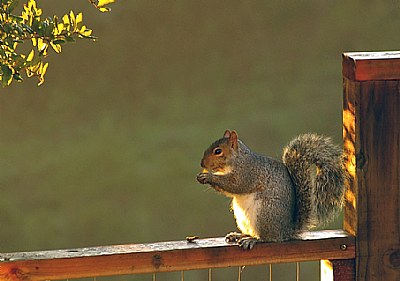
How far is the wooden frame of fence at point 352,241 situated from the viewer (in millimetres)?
2043

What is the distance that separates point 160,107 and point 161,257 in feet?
11.5

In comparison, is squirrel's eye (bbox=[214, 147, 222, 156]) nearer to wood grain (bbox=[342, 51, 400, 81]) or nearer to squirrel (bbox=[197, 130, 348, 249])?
squirrel (bbox=[197, 130, 348, 249])

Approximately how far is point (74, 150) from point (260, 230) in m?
3.41

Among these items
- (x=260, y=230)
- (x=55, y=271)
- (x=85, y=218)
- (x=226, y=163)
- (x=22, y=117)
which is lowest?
(x=55, y=271)

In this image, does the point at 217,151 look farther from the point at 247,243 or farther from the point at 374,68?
the point at 374,68

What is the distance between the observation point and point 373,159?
2.14 meters

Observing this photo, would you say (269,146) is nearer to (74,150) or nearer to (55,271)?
(74,150)

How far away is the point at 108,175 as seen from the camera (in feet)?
18.6

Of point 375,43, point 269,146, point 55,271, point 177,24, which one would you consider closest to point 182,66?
point 177,24

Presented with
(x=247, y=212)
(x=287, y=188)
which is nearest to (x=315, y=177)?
(x=287, y=188)

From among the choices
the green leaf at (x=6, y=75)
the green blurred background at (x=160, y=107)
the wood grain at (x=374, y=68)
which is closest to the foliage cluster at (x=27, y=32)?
the green leaf at (x=6, y=75)

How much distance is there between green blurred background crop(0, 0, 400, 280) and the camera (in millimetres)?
5406

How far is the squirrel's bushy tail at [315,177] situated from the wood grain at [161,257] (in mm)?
88

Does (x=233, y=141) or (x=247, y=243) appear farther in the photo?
(x=233, y=141)
